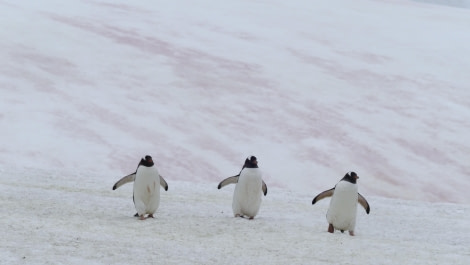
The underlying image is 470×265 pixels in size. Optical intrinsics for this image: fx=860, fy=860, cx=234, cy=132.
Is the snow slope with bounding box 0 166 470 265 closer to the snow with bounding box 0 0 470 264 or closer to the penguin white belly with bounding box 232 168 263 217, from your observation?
the snow with bounding box 0 0 470 264

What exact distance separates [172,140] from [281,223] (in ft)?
17.8

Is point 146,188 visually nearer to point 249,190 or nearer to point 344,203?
point 249,190

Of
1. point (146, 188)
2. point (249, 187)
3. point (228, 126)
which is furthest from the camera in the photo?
point (228, 126)

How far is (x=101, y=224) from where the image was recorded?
7531 millimetres

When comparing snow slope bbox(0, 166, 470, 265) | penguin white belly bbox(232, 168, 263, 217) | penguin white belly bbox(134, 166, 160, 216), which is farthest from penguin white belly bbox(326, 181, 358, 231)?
penguin white belly bbox(134, 166, 160, 216)

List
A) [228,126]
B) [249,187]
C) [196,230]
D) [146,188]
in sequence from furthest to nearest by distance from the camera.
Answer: [228,126], [249,187], [146,188], [196,230]

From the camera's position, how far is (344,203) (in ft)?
24.7

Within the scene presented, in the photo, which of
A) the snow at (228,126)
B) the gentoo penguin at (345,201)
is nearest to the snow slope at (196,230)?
the snow at (228,126)

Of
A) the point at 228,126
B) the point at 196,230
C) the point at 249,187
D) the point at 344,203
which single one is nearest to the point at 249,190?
the point at 249,187

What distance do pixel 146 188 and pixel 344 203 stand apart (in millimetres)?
1768

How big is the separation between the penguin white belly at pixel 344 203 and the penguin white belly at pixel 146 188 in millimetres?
1592

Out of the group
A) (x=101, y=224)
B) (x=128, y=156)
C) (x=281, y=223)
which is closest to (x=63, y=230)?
(x=101, y=224)

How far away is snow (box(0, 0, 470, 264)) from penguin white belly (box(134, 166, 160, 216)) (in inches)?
8.8

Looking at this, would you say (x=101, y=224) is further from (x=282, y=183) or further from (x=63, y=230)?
(x=282, y=183)
